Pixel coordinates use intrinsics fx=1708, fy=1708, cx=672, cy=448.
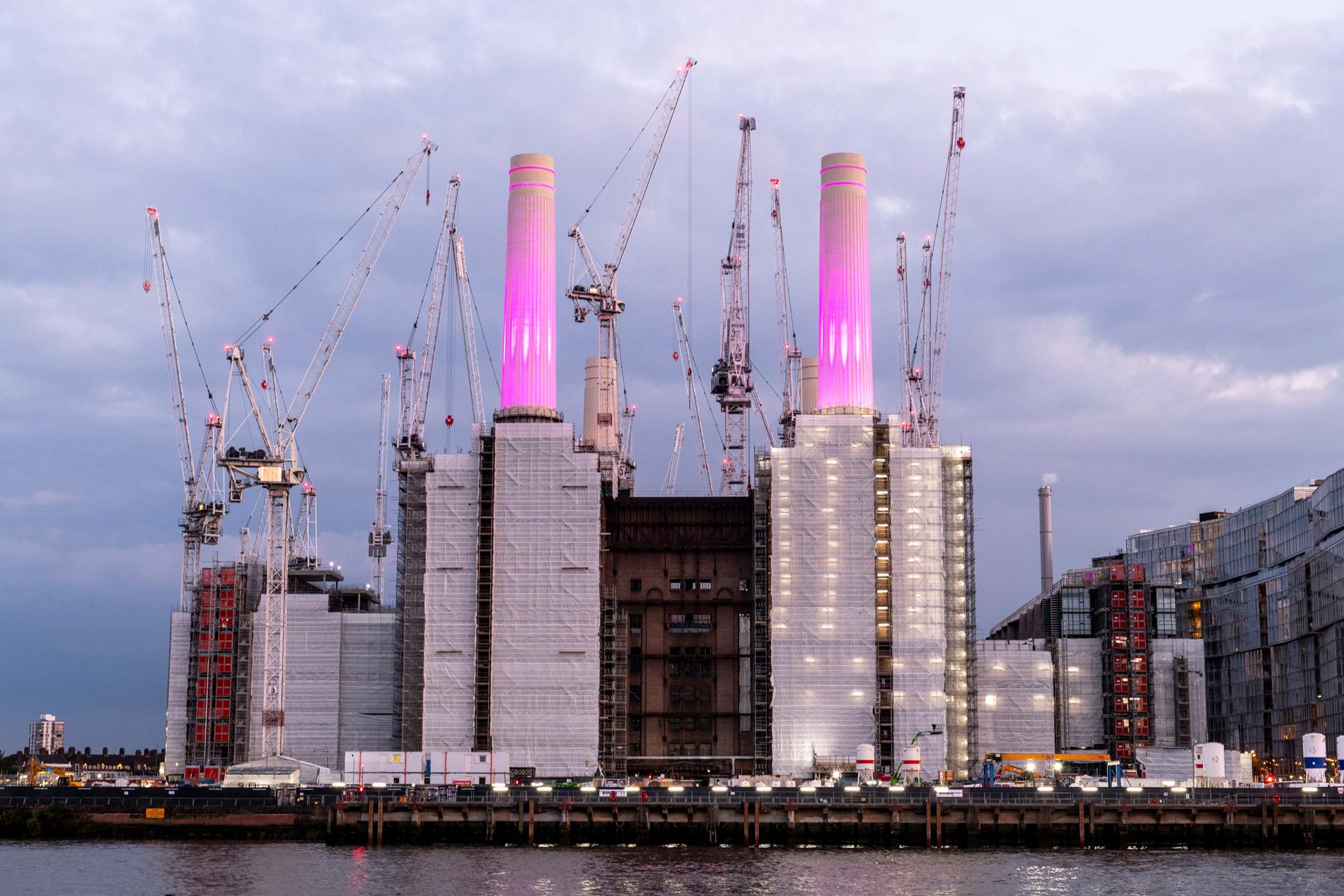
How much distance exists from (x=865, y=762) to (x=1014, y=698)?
3315 centimetres

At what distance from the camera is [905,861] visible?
125375mm

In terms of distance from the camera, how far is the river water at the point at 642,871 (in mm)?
108750

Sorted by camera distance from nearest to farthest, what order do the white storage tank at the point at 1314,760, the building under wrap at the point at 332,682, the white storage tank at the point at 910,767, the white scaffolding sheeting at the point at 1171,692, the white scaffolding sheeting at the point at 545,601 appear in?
the white storage tank at the point at 1314,760, the white storage tank at the point at 910,767, the white scaffolding sheeting at the point at 545,601, the building under wrap at the point at 332,682, the white scaffolding sheeting at the point at 1171,692

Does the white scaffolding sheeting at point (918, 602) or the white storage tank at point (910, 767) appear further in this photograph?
the white scaffolding sheeting at point (918, 602)

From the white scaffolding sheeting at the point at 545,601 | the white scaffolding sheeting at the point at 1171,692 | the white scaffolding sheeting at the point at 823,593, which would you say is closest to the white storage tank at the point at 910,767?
the white scaffolding sheeting at the point at 823,593

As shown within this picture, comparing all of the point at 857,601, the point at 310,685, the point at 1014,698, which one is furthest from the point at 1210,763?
the point at 310,685

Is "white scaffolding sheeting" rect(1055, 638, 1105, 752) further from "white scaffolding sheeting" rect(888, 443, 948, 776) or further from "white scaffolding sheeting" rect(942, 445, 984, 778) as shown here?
"white scaffolding sheeting" rect(888, 443, 948, 776)

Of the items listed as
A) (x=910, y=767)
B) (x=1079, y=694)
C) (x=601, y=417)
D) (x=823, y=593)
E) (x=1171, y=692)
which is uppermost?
(x=601, y=417)

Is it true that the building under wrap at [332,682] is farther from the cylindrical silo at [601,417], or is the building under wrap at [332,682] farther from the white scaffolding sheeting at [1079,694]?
the white scaffolding sheeting at [1079,694]

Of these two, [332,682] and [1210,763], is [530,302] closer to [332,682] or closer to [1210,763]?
[332,682]

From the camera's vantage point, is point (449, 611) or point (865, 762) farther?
point (449, 611)

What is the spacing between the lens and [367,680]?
191m

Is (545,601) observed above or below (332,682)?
above

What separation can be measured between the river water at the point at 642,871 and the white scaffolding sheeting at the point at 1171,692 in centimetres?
6450
